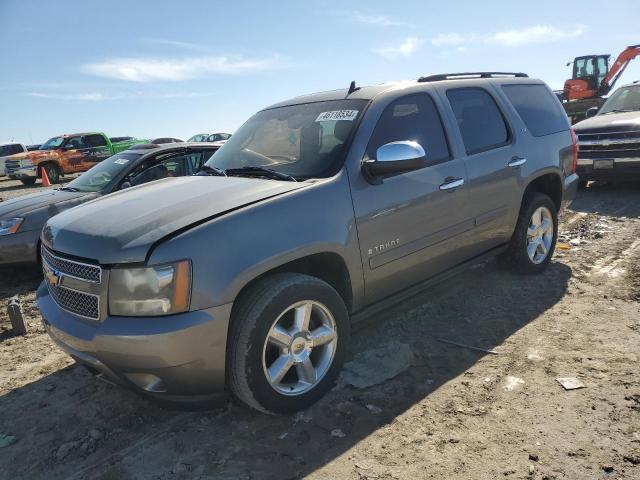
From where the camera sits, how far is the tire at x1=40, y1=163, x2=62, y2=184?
1978 cm

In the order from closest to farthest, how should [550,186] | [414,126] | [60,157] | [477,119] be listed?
1. [414,126]
2. [477,119]
3. [550,186]
4. [60,157]

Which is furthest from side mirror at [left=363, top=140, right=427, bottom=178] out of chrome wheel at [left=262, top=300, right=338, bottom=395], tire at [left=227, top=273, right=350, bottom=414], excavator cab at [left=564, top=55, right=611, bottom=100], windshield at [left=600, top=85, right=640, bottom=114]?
excavator cab at [left=564, top=55, right=611, bottom=100]

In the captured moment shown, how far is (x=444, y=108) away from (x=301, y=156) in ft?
4.21

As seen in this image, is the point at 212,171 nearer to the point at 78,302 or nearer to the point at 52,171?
the point at 78,302

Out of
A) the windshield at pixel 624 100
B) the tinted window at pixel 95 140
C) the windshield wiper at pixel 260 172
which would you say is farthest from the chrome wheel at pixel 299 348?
the tinted window at pixel 95 140

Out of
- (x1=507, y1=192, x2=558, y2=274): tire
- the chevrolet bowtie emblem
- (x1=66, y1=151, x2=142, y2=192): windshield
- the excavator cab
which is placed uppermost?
the excavator cab

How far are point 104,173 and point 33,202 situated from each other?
87cm

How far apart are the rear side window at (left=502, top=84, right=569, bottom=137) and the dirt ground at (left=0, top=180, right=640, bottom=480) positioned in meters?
1.68

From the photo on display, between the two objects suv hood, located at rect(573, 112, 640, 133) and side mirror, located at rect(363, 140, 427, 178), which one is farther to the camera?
suv hood, located at rect(573, 112, 640, 133)

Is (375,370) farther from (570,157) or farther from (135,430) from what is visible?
(570,157)

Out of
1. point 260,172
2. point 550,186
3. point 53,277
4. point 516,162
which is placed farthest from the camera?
point 550,186

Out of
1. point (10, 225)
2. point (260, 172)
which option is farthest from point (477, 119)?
point (10, 225)

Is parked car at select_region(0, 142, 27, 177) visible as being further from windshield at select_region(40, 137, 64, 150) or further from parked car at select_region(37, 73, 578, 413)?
parked car at select_region(37, 73, 578, 413)

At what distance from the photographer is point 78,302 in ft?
8.70
